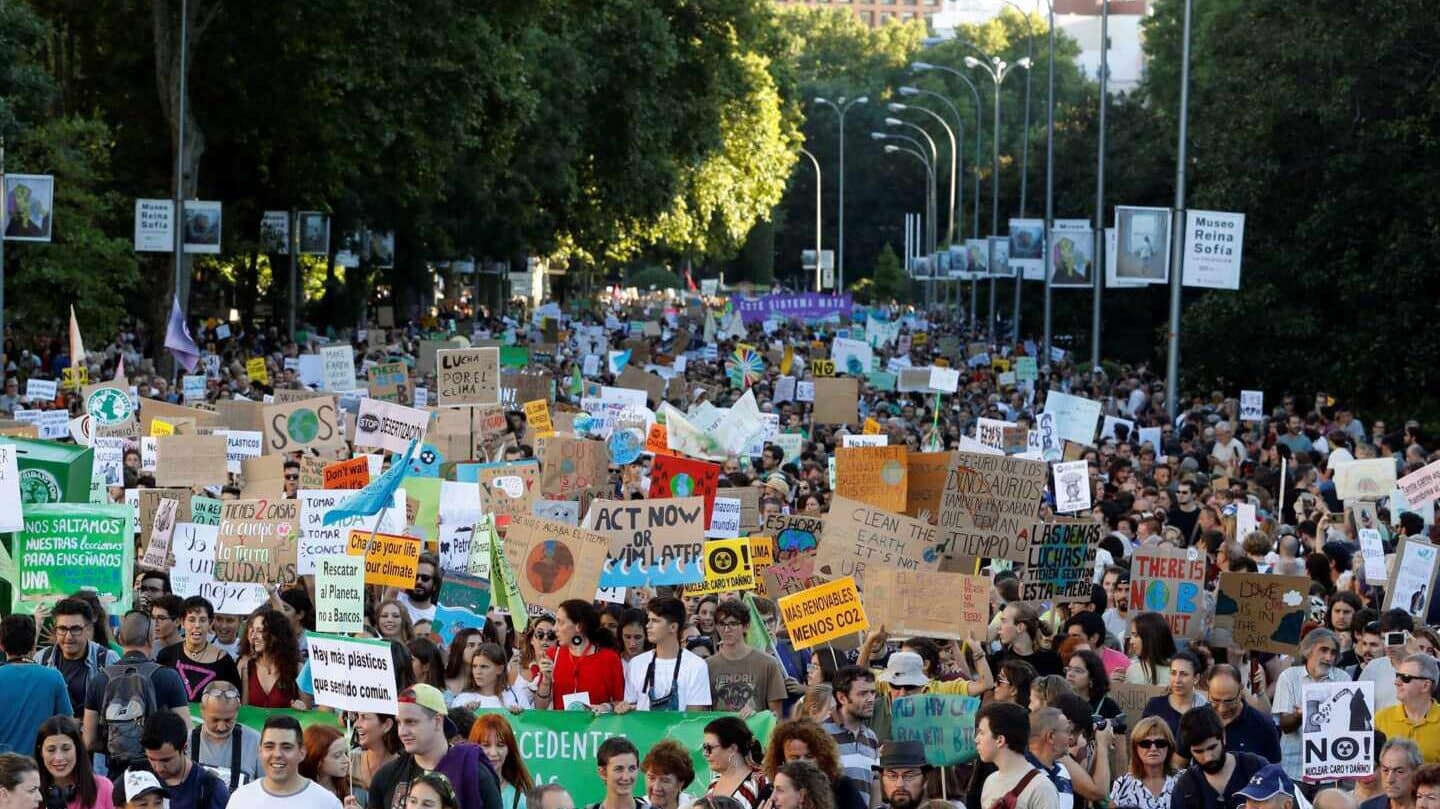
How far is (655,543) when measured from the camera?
1386cm

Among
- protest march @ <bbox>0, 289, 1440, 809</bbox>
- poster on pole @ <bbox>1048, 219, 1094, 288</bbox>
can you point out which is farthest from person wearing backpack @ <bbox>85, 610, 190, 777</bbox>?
poster on pole @ <bbox>1048, 219, 1094, 288</bbox>

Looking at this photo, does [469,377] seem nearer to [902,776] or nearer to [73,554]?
[73,554]

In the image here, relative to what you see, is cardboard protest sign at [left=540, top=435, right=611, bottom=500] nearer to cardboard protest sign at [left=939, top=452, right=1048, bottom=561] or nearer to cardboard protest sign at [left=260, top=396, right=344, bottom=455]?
cardboard protest sign at [left=260, top=396, right=344, bottom=455]

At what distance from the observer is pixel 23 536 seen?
42.2ft

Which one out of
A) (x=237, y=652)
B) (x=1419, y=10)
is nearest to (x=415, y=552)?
(x=237, y=652)

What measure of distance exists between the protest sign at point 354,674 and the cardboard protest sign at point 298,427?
35.3 ft

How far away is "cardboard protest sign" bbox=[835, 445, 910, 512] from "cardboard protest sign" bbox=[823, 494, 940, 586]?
267 centimetres

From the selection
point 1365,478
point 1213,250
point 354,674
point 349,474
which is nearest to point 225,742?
point 354,674

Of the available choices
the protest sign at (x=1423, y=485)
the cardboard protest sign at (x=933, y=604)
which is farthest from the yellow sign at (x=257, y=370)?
the cardboard protest sign at (x=933, y=604)

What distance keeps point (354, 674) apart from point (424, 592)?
422 centimetres

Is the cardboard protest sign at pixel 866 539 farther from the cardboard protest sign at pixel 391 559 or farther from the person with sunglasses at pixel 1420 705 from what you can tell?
the person with sunglasses at pixel 1420 705

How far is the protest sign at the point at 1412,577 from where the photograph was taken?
45.3ft

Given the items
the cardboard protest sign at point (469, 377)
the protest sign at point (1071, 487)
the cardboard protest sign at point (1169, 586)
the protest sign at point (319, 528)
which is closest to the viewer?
the protest sign at point (319, 528)

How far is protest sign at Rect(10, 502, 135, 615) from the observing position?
12734mm
